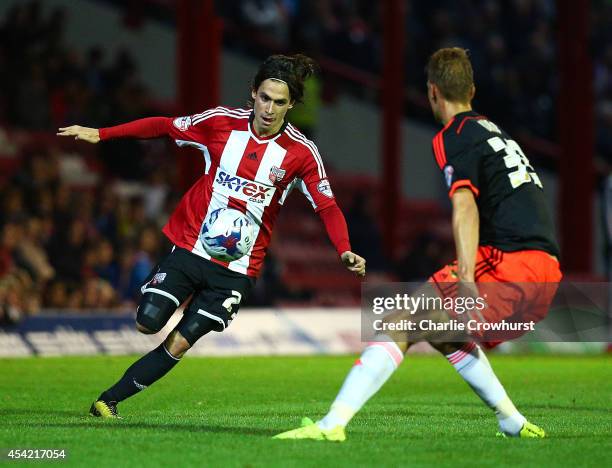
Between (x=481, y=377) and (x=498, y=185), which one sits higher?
(x=498, y=185)

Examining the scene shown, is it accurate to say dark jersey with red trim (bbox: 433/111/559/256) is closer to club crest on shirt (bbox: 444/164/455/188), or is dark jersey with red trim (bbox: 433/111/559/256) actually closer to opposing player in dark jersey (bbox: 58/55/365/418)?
club crest on shirt (bbox: 444/164/455/188)

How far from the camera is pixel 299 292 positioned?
17578 millimetres

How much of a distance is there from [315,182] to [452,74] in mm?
1599

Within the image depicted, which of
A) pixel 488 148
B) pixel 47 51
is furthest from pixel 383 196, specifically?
pixel 488 148

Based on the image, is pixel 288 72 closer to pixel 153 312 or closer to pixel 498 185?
pixel 153 312

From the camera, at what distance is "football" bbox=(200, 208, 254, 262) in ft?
25.9

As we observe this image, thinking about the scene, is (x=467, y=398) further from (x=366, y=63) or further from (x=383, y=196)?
(x=366, y=63)

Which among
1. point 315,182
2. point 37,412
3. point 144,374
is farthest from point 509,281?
point 37,412

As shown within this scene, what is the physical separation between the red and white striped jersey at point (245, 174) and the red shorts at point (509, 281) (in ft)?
4.90

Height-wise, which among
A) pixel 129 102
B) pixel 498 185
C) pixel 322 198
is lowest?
pixel 129 102

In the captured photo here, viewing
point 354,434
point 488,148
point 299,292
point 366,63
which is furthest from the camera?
point 366,63

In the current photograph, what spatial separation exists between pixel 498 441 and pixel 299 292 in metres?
10.8

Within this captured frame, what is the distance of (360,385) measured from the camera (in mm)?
6410

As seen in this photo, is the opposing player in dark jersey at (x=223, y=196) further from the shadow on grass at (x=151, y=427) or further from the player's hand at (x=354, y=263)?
the player's hand at (x=354, y=263)
